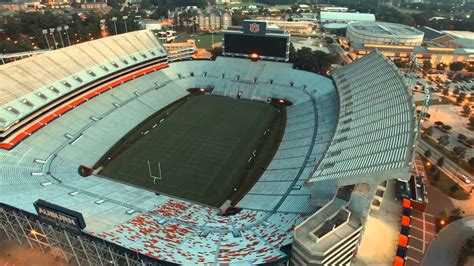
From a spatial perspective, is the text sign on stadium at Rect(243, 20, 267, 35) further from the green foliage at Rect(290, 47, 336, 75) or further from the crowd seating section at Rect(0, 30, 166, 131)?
the crowd seating section at Rect(0, 30, 166, 131)

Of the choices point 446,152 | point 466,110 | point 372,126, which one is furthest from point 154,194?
point 466,110

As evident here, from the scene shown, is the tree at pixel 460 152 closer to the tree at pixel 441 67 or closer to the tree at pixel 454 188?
the tree at pixel 454 188

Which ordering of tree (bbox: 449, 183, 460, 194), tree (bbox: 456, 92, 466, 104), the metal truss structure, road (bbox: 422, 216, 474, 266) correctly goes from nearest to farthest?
the metal truss structure → road (bbox: 422, 216, 474, 266) → tree (bbox: 449, 183, 460, 194) → tree (bbox: 456, 92, 466, 104)

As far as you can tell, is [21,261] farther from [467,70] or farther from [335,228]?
[467,70]

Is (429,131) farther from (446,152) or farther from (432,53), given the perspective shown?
(432,53)

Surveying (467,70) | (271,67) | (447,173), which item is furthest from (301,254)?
(467,70)

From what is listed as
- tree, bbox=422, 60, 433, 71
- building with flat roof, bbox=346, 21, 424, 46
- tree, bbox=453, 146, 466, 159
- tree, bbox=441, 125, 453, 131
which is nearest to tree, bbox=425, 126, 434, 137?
tree, bbox=441, 125, 453, 131

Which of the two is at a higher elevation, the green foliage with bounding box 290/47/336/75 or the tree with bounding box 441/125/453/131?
the green foliage with bounding box 290/47/336/75
